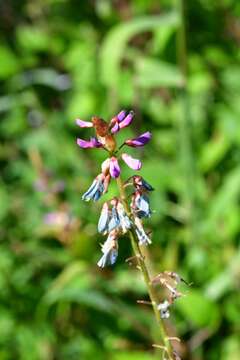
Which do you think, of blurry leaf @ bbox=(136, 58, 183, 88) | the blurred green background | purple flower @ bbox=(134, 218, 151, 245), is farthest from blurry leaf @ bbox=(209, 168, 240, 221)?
purple flower @ bbox=(134, 218, 151, 245)

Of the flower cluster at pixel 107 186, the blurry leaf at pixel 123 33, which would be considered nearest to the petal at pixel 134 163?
the flower cluster at pixel 107 186

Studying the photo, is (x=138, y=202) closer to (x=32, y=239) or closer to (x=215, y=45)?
(x=32, y=239)

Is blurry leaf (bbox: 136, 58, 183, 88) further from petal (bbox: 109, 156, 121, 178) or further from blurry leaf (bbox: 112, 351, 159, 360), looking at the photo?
petal (bbox: 109, 156, 121, 178)

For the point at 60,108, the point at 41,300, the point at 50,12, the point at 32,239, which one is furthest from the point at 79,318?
the point at 50,12

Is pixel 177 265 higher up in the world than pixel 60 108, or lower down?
lower down

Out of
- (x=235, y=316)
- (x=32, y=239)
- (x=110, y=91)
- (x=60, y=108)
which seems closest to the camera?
(x=235, y=316)

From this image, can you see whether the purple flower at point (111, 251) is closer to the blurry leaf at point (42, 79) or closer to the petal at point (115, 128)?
the petal at point (115, 128)
